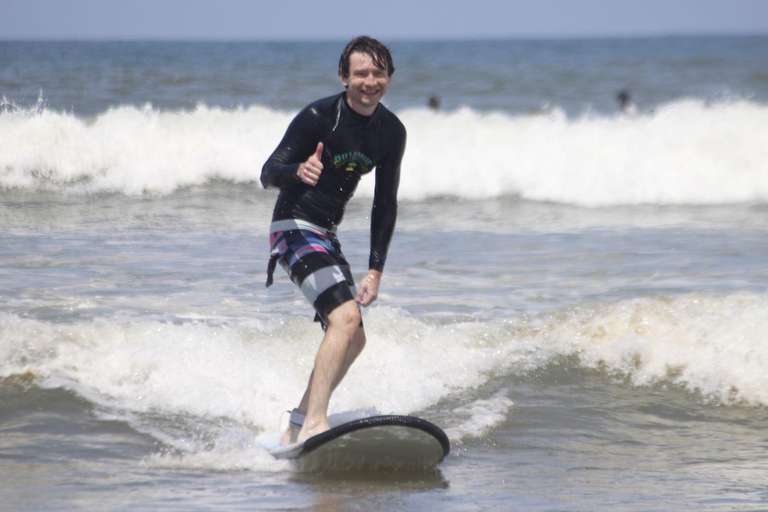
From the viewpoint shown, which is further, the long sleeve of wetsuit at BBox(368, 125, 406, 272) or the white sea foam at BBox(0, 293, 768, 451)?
the white sea foam at BBox(0, 293, 768, 451)

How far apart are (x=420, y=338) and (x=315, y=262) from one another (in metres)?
2.29

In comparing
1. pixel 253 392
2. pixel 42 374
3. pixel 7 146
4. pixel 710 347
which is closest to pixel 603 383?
pixel 710 347

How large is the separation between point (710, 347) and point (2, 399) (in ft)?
14.6

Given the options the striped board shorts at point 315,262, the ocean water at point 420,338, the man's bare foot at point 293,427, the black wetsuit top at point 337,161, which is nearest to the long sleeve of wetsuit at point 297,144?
the black wetsuit top at point 337,161

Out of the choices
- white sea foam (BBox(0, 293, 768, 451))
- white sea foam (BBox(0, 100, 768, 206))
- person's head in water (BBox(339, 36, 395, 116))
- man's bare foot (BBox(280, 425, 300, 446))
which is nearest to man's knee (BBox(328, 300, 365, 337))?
man's bare foot (BBox(280, 425, 300, 446))

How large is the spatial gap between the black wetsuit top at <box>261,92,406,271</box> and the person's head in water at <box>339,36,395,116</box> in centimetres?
6

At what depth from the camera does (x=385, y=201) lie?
4355 mm

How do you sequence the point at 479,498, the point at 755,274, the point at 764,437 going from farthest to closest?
the point at 755,274, the point at 764,437, the point at 479,498

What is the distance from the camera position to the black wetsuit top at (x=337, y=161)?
13.4ft

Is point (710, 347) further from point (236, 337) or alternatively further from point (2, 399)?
point (2, 399)

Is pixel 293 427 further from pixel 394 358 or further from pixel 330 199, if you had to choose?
pixel 394 358

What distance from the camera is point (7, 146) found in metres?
15.8

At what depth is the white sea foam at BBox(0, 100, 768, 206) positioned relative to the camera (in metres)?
14.8

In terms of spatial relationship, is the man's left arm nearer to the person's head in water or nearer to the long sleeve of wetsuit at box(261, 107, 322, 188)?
the person's head in water
